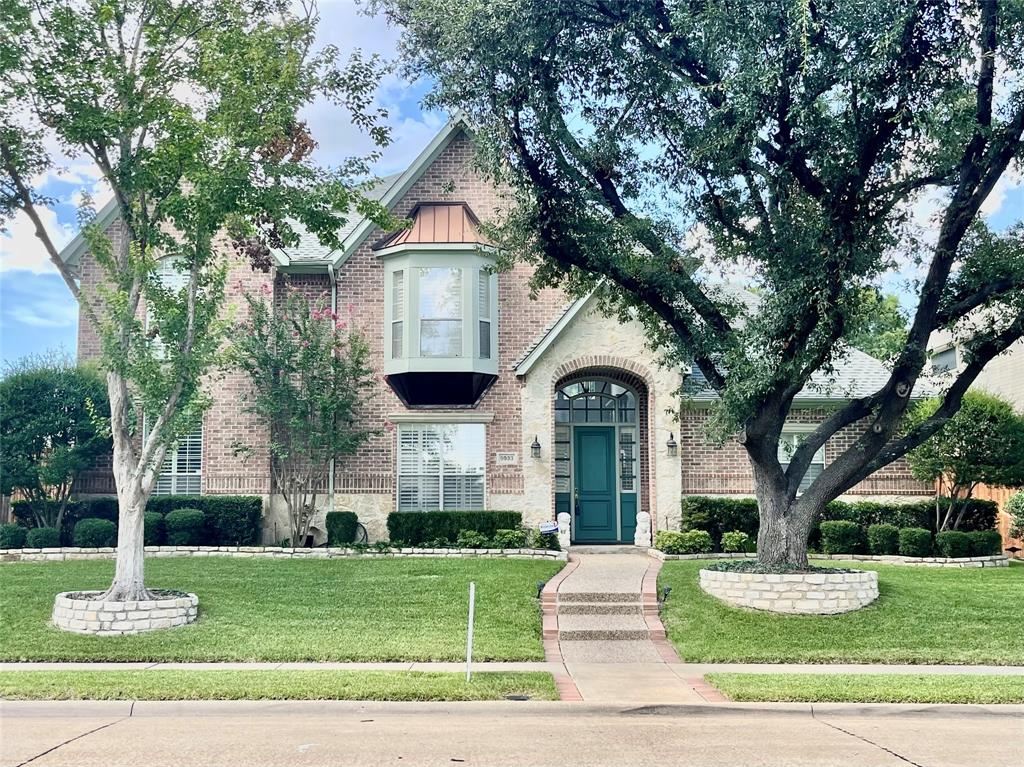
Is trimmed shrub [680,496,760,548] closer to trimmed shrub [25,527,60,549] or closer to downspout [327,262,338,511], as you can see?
downspout [327,262,338,511]

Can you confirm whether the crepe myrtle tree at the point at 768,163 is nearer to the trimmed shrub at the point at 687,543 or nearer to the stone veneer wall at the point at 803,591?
the stone veneer wall at the point at 803,591

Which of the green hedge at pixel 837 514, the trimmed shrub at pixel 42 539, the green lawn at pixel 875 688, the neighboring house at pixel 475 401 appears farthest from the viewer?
the neighboring house at pixel 475 401

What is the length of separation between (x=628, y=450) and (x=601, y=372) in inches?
73.0

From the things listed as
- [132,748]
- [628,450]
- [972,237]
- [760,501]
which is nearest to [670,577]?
[760,501]

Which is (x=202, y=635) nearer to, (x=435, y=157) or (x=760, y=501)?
(x=760, y=501)

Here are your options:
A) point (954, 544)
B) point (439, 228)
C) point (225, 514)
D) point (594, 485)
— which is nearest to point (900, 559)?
point (954, 544)

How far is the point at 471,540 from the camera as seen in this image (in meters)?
18.0

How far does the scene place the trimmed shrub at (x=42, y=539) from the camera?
18203 millimetres

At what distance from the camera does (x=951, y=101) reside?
11656mm

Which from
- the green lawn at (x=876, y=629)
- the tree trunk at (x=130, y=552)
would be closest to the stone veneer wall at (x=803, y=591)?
the green lawn at (x=876, y=629)

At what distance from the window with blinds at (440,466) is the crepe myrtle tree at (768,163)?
5.87 meters

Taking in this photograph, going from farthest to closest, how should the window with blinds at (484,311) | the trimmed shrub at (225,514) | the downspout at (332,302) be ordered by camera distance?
the downspout at (332,302) < the window with blinds at (484,311) < the trimmed shrub at (225,514)

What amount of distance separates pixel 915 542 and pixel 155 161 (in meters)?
15.3

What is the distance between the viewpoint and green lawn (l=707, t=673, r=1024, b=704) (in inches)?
364
